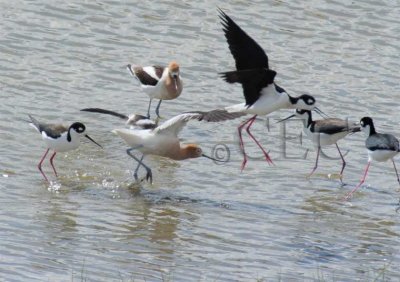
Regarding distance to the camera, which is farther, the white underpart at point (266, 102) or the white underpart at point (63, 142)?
the white underpart at point (266, 102)

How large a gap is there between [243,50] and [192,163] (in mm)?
1243

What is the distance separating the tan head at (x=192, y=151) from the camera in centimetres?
919

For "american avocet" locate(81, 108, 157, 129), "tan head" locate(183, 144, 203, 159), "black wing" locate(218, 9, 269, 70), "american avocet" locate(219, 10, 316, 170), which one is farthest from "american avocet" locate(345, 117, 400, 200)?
"american avocet" locate(81, 108, 157, 129)

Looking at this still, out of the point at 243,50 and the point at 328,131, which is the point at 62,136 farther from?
the point at 328,131

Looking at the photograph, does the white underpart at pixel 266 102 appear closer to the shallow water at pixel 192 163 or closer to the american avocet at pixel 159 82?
the shallow water at pixel 192 163

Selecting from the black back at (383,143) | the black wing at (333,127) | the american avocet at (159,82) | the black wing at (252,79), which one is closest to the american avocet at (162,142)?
the black wing at (252,79)

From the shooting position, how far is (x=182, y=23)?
13.7 metres

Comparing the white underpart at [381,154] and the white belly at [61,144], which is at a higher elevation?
the white underpart at [381,154]

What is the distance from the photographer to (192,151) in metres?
9.22

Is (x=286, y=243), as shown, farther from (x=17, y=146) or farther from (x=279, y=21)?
(x=279, y=21)

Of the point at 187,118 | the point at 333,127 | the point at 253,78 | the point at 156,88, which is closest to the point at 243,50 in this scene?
the point at 253,78

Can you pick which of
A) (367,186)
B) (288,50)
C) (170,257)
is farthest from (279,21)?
(170,257)

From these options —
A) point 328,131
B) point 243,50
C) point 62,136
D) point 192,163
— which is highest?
point 243,50

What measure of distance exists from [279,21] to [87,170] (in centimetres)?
561
